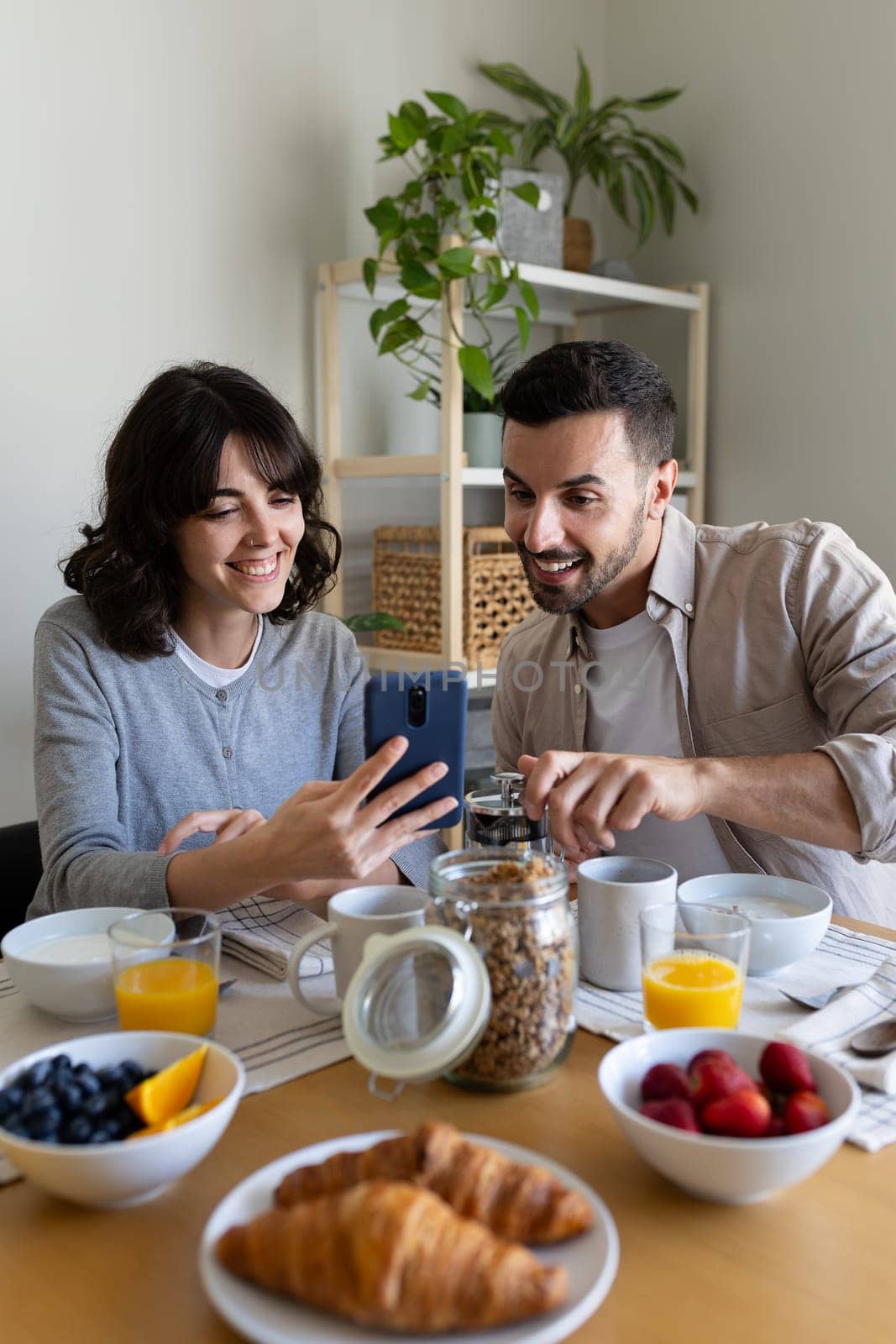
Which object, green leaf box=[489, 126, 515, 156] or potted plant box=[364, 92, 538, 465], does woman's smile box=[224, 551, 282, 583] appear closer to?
potted plant box=[364, 92, 538, 465]

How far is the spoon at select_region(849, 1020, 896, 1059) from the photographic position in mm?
896

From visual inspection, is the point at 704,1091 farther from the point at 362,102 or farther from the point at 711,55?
the point at 711,55

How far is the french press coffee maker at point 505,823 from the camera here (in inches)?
46.2

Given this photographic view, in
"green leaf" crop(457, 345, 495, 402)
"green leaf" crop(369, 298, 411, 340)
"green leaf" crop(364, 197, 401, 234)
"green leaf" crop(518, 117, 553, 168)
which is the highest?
"green leaf" crop(518, 117, 553, 168)

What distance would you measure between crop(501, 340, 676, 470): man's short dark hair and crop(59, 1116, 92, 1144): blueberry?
3.54 feet

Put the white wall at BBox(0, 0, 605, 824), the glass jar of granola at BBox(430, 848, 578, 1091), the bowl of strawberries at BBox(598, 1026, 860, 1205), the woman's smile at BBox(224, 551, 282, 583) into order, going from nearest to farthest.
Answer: the bowl of strawberries at BBox(598, 1026, 860, 1205) → the glass jar of granola at BBox(430, 848, 578, 1091) → the woman's smile at BBox(224, 551, 282, 583) → the white wall at BBox(0, 0, 605, 824)

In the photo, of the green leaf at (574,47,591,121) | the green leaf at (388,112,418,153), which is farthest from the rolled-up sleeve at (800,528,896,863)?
the green leaf at (574,47,591,121)

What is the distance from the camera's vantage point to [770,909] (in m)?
1.14

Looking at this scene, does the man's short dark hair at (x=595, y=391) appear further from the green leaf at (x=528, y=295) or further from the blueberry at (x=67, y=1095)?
the blueberry at (x=67, y=1095)

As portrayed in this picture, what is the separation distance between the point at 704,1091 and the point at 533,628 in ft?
3.65

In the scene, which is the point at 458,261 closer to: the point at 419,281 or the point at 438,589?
the point at 419,281

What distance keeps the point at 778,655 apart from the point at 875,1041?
690 millimetres

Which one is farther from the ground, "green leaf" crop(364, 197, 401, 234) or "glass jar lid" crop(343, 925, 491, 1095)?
"green leaf" crop(364, 197, 401, 234)

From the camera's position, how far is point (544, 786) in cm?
112
